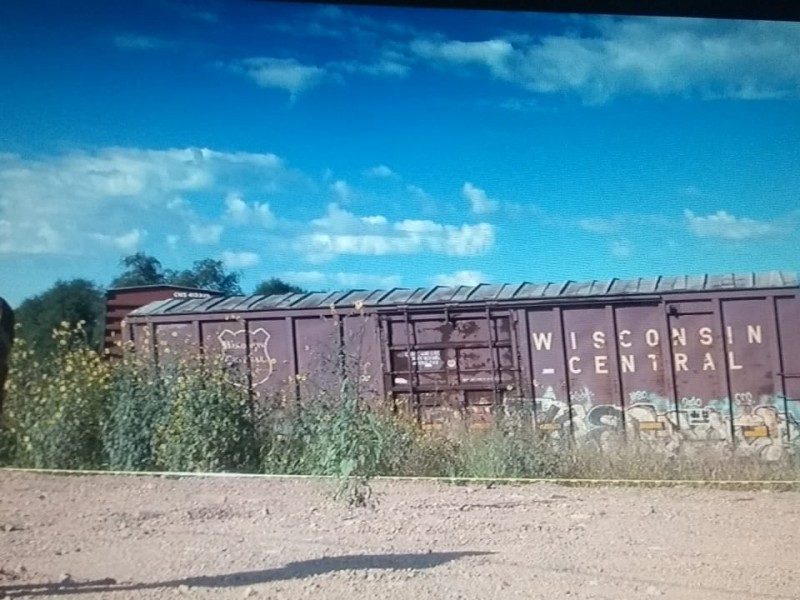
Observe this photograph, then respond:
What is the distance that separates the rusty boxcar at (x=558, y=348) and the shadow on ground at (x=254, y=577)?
6.50 ft

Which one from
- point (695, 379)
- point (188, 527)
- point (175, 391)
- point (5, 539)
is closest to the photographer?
point (5, 539)

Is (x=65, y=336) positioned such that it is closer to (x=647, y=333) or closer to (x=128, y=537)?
(x=128, y=537)

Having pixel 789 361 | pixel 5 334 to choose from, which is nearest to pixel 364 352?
pixel 789 361

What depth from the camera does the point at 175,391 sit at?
6539 millimetres

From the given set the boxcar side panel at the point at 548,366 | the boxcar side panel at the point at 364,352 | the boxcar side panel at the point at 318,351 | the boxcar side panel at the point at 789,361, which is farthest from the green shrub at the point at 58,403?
the boxcar side panel at the point at 789,361

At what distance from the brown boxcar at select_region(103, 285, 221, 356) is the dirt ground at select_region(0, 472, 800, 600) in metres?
0.88

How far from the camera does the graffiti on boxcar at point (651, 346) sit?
6832 mm

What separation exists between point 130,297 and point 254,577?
183cm

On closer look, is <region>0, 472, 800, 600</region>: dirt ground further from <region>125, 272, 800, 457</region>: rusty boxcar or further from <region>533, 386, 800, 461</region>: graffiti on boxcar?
<region>125, 272, 800, 457</region>: rusty boxcar

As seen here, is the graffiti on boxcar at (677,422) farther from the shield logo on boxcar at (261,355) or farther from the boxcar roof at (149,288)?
the boxcar roof at (149,288)

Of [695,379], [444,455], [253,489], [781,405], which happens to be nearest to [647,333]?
[695,379]

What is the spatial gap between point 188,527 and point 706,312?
11.8ft

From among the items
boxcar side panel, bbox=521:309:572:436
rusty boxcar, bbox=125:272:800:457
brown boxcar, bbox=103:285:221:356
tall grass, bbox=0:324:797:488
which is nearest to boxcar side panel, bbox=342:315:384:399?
rusty boxcar, bbox=125:272:800:457

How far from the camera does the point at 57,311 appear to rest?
528 centimetres
